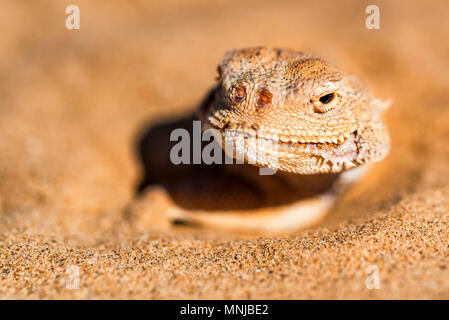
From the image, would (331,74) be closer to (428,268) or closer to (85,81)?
(428,268)

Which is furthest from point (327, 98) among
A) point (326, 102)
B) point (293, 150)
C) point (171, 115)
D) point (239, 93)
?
point (171, 115)

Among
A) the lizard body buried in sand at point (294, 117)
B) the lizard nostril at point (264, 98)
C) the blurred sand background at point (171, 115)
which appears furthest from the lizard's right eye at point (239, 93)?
the blurred sand background at point (171, 115)

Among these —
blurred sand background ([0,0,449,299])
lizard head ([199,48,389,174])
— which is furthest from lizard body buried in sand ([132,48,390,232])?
blurred sand background ([0,0,449,299])

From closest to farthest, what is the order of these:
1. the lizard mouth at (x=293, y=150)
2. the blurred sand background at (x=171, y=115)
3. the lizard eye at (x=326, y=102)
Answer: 1. the blurred sand background at (x=171, y=115)
2. the lizard mouth at (x=293, y=150)
3. the lizard eye at (x=326, y=102)

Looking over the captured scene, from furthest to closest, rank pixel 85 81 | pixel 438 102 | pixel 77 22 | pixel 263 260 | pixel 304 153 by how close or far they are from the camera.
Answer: pixel 77 22 → pixel 85 81 → pixel 438 102 → pixel 304 153 → pixel 263 260

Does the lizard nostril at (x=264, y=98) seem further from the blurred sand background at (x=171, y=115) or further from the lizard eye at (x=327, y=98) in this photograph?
the blurred sand background at (x=171, y=115)

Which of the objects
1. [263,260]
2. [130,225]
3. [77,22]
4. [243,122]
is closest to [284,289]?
[263,260]

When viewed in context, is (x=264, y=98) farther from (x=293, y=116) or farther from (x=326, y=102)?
(x=326, y=102)
